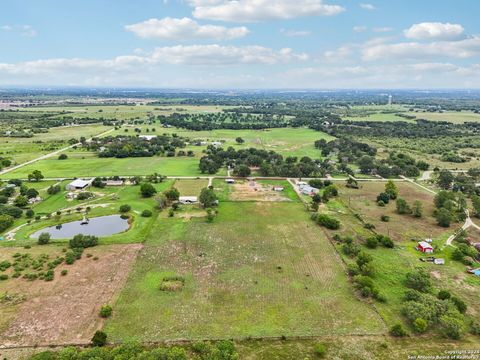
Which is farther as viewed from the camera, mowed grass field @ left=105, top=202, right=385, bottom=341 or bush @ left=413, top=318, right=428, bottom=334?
mowed grass field @ left=105, top=202, right=385, bottom=341

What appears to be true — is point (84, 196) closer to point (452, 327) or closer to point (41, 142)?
point (452, 327)

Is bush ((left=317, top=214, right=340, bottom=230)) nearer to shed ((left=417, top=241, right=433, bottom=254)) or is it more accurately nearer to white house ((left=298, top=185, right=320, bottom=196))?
shed ((left=417, top=241, right=433, bottom=254))

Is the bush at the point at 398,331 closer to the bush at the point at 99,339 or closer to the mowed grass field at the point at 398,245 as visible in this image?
the mowed grass field at the point at 398,245

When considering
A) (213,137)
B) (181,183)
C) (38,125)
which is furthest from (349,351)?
(38,125)

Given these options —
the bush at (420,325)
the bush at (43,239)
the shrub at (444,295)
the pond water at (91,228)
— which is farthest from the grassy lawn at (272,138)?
the bush at (420,325)

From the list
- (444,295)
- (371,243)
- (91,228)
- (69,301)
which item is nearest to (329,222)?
(371,243)

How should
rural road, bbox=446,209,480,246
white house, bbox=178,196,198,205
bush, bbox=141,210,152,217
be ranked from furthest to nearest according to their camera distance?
1. white house, bbox=178,196,198,205
2. bush, bbox=141,210,152,217
3. rural road, bbox=446,209,480,246

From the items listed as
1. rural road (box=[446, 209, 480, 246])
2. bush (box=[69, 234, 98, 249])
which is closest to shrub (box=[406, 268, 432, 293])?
rural road (box=[446, 209, 480, 246])
